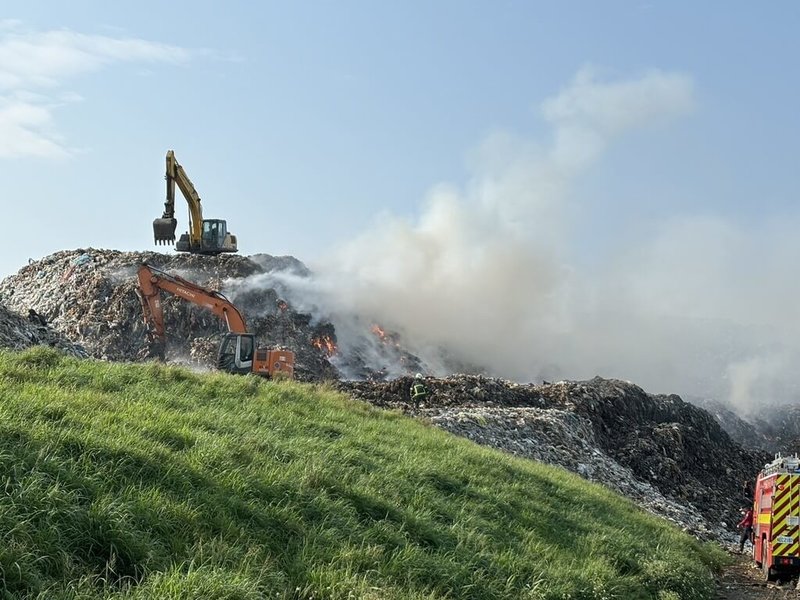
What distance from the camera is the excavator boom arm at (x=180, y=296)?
25.5 meters

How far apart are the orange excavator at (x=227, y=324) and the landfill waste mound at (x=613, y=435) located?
3741 mm

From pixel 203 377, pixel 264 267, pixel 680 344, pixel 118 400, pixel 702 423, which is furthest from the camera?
pixel 680 344

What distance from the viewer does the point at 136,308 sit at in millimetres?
34812

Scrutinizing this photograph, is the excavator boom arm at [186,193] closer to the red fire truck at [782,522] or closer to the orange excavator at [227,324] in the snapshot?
the orange excavator at [227,324]

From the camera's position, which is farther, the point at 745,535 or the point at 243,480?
the point at 745,535

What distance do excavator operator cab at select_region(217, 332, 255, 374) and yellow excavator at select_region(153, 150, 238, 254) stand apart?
34.5 ft

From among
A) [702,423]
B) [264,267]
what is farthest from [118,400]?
[264,267]

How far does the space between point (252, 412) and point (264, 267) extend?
2915cm

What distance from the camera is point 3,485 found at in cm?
596

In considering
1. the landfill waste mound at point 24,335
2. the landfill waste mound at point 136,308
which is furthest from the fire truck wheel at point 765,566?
the landfill waste mound at point 136,308

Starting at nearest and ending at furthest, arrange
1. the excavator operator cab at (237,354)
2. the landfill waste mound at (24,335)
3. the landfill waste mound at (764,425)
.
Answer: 1. the landfill waste mound at (24,335)
2. the excavator operator cab at (237,354)
3. the landfill waste mound at (764,425)

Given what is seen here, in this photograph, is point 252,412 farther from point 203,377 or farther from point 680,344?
point 680,344

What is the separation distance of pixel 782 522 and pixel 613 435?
48.9 ft

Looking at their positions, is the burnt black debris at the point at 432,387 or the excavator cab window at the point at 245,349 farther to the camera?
the burnt black debris at the point at 432,387
